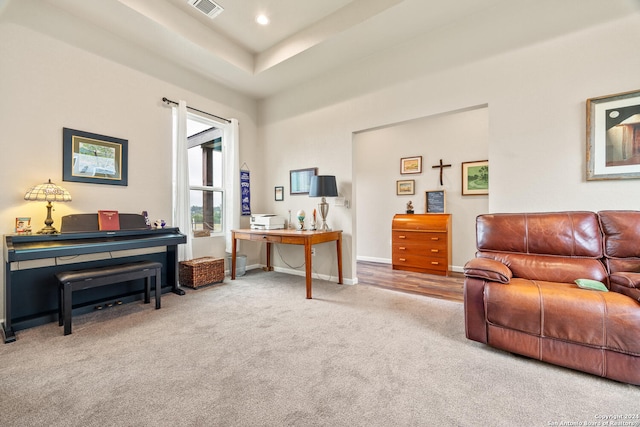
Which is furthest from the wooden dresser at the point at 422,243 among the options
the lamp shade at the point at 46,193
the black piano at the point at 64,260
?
the lamp shade at the point at 46,193

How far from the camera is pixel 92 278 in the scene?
7.45 ft

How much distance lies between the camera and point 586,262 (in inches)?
77.2

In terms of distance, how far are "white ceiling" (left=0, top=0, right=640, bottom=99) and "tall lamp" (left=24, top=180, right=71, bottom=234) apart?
1524 millimetres

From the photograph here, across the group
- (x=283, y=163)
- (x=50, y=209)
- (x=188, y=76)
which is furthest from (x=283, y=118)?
(x=50, y=209)

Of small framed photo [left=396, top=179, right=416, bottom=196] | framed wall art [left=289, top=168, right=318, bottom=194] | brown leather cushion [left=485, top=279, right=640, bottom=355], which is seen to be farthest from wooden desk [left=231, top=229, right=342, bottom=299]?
small framed photo [left=396, top=179, right=416, bottom=196]

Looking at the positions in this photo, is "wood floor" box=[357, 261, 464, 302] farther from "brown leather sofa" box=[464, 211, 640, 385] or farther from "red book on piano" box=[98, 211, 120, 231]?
"red book on piano" box=[98, 211, 120, 231]

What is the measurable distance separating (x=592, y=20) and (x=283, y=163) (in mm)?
3670

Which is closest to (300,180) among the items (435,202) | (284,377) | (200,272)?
(200,272)

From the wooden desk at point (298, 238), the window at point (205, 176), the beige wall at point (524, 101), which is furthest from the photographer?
the window at point (205, 176)

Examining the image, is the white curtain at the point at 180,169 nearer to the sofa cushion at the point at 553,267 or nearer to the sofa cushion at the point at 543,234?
the sofa cushion at the point at 543,234

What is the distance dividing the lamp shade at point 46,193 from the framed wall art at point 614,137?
459 cm

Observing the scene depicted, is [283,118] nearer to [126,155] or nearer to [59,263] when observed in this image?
[126,155]

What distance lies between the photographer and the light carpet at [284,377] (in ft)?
4.18

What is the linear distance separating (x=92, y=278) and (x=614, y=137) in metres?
4.48
